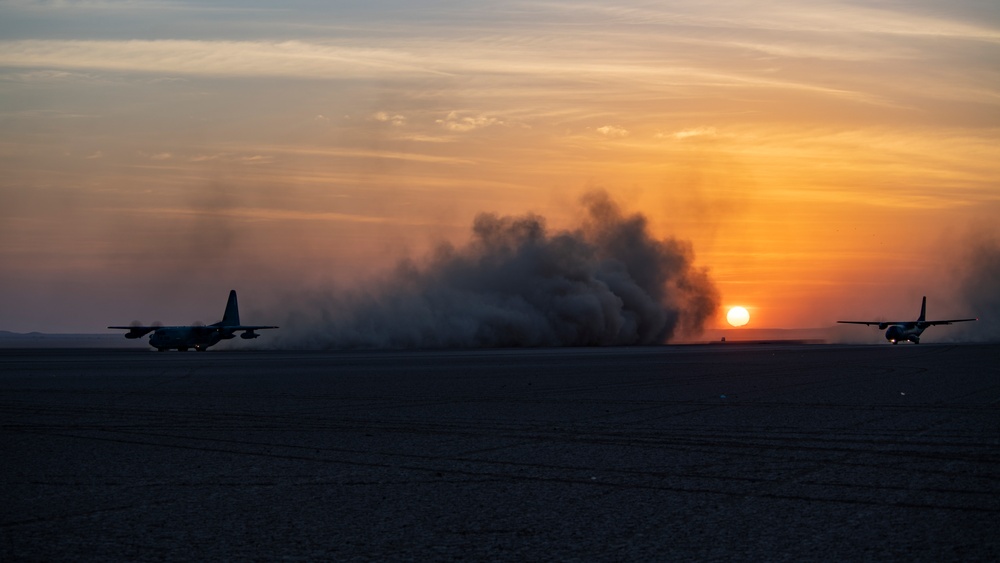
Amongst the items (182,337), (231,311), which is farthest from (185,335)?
(231,311)

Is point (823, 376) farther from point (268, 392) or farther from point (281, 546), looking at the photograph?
point (281, 546)

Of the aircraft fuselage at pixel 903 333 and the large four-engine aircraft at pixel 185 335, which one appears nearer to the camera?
the large four-engine aircraft at pixel 185 335

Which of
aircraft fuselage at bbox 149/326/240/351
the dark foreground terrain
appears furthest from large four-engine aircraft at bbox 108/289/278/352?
the dark foreground terrain

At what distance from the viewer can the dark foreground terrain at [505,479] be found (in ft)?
26.8

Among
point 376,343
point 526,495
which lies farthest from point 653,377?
point 376,343

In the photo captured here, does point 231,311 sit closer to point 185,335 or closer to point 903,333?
point 185,335

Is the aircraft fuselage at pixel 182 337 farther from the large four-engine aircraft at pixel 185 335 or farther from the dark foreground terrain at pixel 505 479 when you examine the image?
the dark foreground terrain at pixel 505 479

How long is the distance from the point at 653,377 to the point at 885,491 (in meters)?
24.0

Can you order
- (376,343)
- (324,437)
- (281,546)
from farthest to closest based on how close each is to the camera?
(376,343), (324,437), (281,546)

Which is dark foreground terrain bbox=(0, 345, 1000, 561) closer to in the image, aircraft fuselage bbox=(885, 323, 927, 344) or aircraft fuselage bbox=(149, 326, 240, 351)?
aircraft fuselage bbox=(149, 326, 240, 351)

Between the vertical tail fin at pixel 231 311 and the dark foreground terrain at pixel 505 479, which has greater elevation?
the vertical tail fin at pixel 231 311

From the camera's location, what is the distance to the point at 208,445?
15008mm

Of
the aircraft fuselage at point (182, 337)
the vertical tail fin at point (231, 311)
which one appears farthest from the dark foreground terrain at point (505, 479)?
the vertical tail fin at point (231, 311)

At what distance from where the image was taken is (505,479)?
37.8 ft
